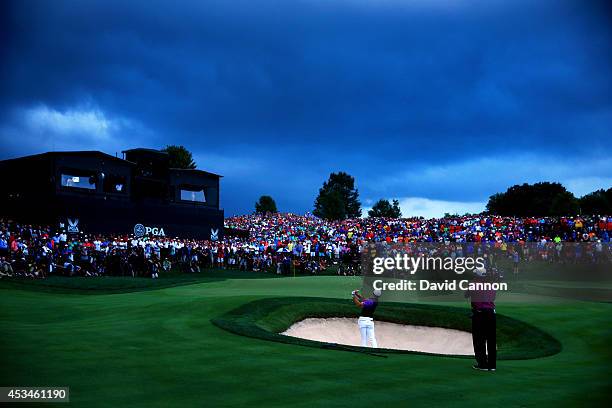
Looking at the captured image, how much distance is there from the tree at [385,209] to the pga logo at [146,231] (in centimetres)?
8722

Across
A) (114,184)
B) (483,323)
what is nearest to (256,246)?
(114,184)

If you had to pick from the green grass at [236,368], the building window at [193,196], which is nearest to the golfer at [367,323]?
the green grass at [236,368]

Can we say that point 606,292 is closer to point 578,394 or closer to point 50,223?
point 578,394

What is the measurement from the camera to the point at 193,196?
61.1 m

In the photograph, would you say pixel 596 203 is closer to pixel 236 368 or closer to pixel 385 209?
pixel 385 209

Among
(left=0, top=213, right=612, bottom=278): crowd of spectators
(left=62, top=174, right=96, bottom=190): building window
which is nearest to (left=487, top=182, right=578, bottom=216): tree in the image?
(left=0, top=213, right=612, bottom=278): crowd of spectators

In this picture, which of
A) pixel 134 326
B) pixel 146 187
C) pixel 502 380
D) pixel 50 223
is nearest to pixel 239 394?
pixel 502 380

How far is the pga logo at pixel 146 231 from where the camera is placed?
52844 mm

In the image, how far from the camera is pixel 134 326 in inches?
663

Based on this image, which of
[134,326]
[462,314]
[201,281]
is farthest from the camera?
[201,281]

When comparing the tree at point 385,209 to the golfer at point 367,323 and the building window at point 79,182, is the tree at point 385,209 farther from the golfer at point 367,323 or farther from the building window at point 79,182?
the golfer at point 367,323

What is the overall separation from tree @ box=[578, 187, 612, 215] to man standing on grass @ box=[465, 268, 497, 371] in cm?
10634

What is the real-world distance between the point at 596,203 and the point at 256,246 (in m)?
85.1

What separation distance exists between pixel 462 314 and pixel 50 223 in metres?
36.8
